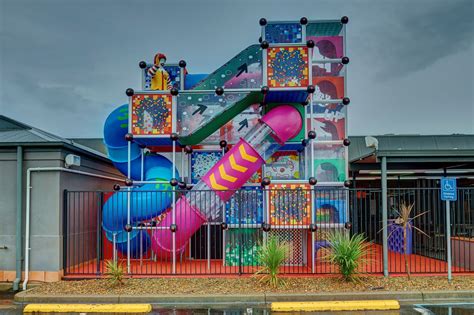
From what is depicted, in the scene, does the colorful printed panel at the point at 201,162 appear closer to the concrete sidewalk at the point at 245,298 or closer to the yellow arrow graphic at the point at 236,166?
the yellow arrow graphic at the point at 236,166

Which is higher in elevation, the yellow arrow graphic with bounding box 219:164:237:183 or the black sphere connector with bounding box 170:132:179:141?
the black sphere connector with bounding box 170:132:179:141

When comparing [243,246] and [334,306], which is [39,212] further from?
[334,306]

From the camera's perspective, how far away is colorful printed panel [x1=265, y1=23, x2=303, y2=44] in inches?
462

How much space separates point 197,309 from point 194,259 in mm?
4840

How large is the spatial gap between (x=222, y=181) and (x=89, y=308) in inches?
176

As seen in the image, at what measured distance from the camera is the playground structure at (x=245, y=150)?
423 inches

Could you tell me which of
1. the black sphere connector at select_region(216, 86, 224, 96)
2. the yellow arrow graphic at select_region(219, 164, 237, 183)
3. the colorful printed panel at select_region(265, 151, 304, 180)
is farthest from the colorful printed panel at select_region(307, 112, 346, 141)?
the yellow arrow graphic at select_region(219, 164, 237, 183)

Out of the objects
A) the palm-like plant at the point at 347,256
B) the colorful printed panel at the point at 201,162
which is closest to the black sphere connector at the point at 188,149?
the colorful printed panel at the point at 201,162

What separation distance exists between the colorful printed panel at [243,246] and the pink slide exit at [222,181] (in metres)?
1.01

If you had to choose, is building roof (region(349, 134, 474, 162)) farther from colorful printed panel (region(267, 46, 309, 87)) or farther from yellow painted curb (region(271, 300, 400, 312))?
yellow painted curb (region(271, 300, 400, 312))

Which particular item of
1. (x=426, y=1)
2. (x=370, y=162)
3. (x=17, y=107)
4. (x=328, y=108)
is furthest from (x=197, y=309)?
(x=17, y=107)

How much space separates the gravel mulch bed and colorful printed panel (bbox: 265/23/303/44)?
21.9 ft

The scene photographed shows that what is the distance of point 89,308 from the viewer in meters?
7.86

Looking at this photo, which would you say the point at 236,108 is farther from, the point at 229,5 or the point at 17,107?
the point at 17,107
